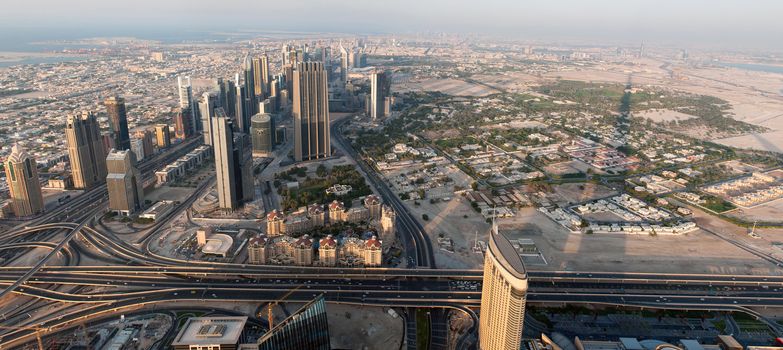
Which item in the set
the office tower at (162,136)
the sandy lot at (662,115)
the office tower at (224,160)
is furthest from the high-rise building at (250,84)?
the sandy lot at (662,115)

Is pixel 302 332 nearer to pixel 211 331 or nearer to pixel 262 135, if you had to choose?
pixel 211 331

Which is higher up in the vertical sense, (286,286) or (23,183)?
(23,183)

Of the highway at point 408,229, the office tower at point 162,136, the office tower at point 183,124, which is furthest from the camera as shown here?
the office tower at point 183,124

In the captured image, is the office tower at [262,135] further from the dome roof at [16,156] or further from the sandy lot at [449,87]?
the sandy lot at [449,87]

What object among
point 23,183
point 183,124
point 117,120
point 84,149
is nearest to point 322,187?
point 84,149

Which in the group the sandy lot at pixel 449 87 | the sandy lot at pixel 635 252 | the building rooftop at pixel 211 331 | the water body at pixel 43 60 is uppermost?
the water body at pixel 43 60

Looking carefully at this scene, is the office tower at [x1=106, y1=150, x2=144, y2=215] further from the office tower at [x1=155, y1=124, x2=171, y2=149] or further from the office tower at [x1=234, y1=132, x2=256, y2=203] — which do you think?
the office tower at [x1=155, y1=124, x2=171, y2=149]

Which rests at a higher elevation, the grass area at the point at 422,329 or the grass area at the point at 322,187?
the grass area at the point at 322,187
